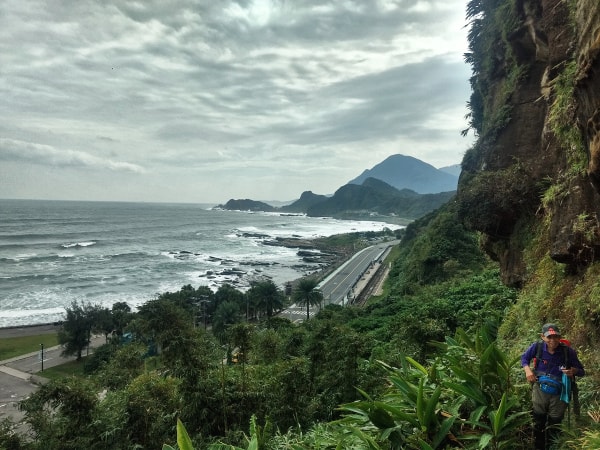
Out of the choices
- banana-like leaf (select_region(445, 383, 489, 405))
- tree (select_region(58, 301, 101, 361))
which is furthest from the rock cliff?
tree (select_region(58, 301, 101, 361))

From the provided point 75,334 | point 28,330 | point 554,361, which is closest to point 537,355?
point 554,361

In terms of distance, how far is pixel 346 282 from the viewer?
59875 mm

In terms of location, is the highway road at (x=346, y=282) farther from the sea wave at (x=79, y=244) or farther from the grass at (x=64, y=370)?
the sea wave at (x=79, y=244)

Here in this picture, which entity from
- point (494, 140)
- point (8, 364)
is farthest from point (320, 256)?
point (494, 140)

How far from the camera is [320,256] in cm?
9156

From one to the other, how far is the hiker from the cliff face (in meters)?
2.85

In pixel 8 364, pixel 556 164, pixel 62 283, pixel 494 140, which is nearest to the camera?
pixel 556 164

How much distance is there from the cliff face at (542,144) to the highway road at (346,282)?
33845 millimetres

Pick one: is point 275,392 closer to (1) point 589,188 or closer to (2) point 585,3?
(1) point 589,188

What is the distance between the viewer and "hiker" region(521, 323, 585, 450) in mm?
3889

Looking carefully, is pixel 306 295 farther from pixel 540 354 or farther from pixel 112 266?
pixel 112 266

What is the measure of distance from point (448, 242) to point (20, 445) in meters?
35.5

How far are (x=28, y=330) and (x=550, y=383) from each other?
161ft

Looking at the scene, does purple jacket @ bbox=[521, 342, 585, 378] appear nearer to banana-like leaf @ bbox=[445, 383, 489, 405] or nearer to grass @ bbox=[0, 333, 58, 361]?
banana-like leaf @ bbox=[445, 383, 489, 405]
